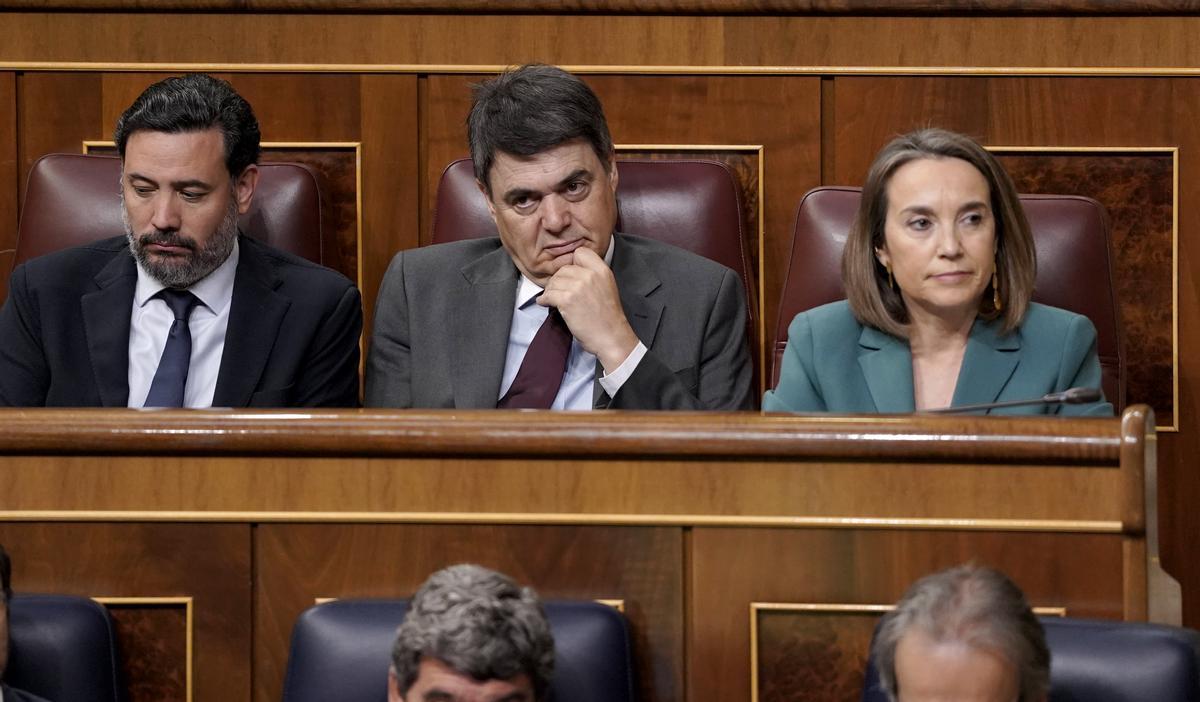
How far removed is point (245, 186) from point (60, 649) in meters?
0.51

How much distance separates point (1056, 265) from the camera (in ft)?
3.58

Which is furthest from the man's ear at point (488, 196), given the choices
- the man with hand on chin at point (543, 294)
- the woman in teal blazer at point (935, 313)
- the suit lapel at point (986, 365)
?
the suit lapel at point (986, 365)

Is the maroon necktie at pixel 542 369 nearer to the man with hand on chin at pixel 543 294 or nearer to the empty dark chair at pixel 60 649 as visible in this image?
the man with hand on chin at pixel 543 294

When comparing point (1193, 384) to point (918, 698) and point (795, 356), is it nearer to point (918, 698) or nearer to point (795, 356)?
point (795, 356)

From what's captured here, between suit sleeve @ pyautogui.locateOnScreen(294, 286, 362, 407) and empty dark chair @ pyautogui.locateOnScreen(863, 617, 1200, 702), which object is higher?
suit sleeve @ pyautogui.locateOnScreen(294, 286, 362, 407)

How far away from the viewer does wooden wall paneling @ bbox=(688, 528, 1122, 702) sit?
712mm

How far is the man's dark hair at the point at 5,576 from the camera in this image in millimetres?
695

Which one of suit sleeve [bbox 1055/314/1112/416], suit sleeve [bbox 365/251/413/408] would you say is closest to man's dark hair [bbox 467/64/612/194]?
suit sleeve [bbox 365/251/413/408]

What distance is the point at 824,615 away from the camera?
0.72 m

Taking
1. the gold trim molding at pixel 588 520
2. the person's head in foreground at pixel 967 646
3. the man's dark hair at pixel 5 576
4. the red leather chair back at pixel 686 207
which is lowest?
the person's head in foreground at pixel 967 646

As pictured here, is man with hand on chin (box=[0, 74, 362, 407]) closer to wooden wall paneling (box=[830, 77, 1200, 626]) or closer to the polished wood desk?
the polished wood desk

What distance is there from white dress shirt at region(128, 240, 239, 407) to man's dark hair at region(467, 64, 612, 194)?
0.67 feet

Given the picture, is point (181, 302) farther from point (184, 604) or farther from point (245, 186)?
point (184, 604)

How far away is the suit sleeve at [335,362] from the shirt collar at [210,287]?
3.0 inches
